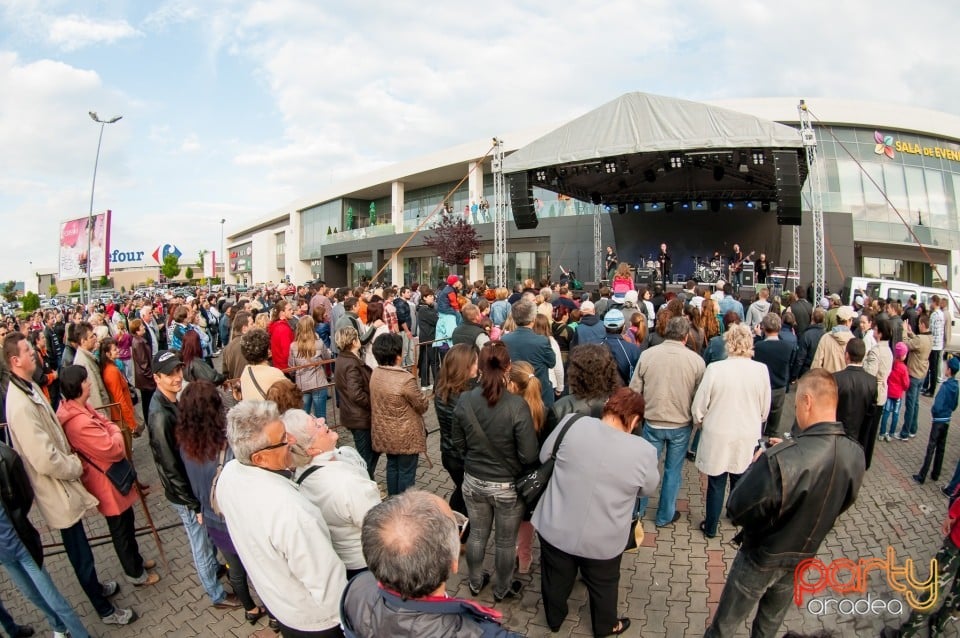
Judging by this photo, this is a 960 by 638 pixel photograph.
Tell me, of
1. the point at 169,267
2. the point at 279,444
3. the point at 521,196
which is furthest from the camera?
the point at 169,267

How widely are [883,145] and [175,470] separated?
30.8m

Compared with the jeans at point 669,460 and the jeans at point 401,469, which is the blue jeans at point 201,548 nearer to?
the jeans at point 401,469

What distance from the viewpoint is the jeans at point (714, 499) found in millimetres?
4051

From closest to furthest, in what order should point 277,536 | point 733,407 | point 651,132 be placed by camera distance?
1. point 277,536
2. point 733,407
3. point 651,132

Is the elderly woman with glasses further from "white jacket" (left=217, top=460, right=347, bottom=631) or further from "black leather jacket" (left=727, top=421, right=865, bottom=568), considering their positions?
"black leather jacket" (left=727, top=421, right=865, bottom=568)

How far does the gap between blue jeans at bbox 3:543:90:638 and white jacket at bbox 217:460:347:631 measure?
1811mm

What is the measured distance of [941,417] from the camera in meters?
5.09

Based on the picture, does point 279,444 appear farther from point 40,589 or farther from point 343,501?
point 40,589

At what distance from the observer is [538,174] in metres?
14.5

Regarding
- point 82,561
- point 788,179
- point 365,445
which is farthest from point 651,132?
point 82,561

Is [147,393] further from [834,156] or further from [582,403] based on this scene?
[834,156]

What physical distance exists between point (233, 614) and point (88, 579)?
932 millimetres

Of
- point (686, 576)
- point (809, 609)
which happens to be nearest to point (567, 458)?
point (686, 576)

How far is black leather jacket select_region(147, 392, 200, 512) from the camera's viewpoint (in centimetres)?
322
